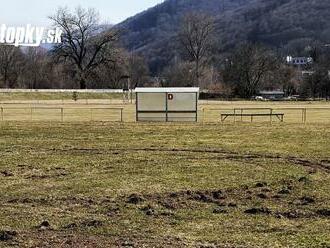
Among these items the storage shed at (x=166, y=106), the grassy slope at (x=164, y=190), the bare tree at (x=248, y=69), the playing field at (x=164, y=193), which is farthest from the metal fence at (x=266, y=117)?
the bare tree at (x=248, y=69)

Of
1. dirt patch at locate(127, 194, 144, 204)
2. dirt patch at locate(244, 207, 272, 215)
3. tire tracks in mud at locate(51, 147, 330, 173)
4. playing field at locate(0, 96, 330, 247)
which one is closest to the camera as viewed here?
playing field at locate(0, 96, 330, 247)

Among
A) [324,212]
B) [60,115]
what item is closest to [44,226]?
[324,212]

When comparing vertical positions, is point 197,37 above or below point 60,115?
above

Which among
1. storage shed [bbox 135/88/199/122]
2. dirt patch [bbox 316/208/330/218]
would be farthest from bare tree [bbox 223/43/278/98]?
dirt patch [bbox 316/208/330/218]

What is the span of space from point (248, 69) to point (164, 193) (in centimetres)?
10407

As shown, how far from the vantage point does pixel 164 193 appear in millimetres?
14352

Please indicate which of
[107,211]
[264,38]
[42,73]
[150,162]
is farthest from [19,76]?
[107,211]

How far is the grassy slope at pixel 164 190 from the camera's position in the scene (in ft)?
34.1

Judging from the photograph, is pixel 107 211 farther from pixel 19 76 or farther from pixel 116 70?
pixel 19 76

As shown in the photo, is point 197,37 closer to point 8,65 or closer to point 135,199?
point 8,65

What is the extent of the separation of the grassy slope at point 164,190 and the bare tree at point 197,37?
93769 mm

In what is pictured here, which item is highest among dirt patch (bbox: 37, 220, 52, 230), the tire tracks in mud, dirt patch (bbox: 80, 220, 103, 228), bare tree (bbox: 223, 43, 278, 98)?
bare tree (bbox: 223, 43, 278, 98)

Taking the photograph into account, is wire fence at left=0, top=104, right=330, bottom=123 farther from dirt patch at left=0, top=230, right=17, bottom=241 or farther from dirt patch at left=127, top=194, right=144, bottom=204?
dirt patch at left=0, top=230, right=17, bottom=241

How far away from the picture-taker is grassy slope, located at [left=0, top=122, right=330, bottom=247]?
10391 millimetres
